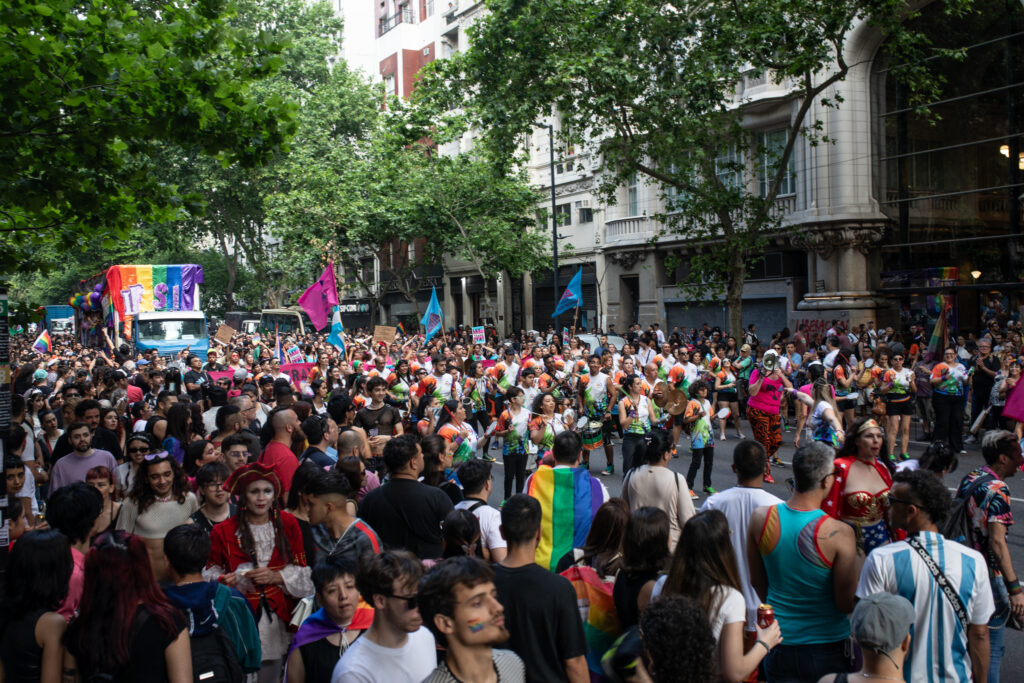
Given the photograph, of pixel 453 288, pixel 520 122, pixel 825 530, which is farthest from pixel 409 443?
pixel 453 288

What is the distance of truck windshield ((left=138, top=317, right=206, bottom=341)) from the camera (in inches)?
1131

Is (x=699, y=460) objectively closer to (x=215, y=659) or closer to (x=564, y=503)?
(x=564, y=503)

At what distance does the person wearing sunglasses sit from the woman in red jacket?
4.31ft

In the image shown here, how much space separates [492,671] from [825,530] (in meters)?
1.96

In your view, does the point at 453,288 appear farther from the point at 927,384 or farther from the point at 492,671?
the point at 492,671

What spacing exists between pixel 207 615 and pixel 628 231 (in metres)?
28.9

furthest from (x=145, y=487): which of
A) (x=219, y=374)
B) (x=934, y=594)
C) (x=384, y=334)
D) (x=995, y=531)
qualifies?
(x=384, y=334)

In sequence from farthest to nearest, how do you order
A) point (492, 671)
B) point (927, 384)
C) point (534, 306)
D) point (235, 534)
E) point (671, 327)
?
1. point (534, 306)
2. point (671, 327)
3. point (927, 384)
4. point (235, 534)
5. point (492, 671)

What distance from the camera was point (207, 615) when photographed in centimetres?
371

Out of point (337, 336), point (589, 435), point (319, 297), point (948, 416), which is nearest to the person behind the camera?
point (589, 435)

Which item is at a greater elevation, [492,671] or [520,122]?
[520,122]

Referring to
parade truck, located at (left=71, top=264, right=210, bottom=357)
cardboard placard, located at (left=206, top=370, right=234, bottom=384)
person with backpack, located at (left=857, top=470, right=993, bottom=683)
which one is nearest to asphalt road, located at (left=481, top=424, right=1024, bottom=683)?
person with backpack, located at (left=857, top=470, right=993, bottom=683)

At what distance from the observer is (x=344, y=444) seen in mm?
6859

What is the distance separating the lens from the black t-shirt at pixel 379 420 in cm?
850
